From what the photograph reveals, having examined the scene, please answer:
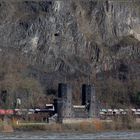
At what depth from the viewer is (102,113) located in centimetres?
14225

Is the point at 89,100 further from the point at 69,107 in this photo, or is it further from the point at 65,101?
the point at 69,107

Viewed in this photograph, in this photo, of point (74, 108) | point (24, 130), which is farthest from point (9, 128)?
point (74, 108)

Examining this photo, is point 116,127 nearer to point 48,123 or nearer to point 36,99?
point 48,123

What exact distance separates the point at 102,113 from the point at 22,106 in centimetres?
1370

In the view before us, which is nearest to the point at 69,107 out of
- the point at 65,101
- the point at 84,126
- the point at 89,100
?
the point at 65,101

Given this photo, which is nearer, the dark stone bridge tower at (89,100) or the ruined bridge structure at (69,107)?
the ruined bridge structure at (69,107)

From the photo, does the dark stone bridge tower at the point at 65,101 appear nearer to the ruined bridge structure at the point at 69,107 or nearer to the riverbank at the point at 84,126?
the ruined bridge structure at the point at 69,107

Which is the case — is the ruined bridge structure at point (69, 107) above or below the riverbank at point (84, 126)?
above

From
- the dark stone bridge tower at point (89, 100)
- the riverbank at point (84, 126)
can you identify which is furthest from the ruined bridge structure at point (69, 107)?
the riverbank at point (84, 126)

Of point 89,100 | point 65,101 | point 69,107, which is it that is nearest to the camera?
point 69,107

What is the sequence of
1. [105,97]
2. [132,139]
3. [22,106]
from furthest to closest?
[105,97] < [22,106] < [132,139]

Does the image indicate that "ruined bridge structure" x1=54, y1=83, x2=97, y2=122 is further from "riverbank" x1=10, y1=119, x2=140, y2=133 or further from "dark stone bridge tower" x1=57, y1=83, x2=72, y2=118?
"riverbank" x1=10, y1=119, x2=140, y2=133

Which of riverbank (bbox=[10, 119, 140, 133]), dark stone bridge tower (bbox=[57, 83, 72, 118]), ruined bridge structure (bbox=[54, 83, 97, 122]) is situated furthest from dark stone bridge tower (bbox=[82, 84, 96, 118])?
riverbank (bbox=[10, 119, 140, 133])

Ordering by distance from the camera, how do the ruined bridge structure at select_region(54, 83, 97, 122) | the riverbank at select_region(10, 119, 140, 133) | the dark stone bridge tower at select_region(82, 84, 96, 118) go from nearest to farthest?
the riverbank at select_region(10, 119, 140, 133), the ruined bridge structure at select_region(54, 83, 97, 122), the dark stone bridge tower at select_region(82, 84, 96, 118)
